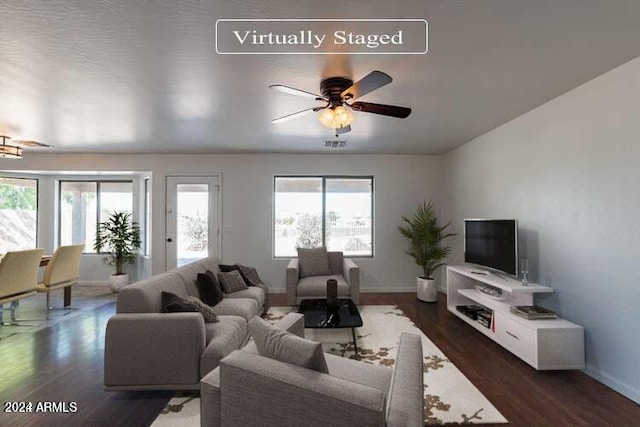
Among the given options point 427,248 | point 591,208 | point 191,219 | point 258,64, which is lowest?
point 427,248

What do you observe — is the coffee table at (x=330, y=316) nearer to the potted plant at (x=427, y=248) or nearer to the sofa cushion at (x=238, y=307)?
the sofa cushion at (x=238, y=307)

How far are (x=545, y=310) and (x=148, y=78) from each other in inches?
166

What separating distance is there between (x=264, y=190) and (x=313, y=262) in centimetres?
168

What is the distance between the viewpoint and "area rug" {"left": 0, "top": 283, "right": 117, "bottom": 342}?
3.58 metres

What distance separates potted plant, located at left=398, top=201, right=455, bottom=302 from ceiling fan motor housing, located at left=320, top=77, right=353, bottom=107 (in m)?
3.22

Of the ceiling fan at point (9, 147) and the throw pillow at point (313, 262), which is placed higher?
the ceiling fan at point (9, 147)

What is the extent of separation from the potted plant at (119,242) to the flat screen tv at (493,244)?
5.89m

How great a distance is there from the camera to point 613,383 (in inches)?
92.1

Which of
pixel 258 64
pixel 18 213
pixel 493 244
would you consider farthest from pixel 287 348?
pixel 18 213

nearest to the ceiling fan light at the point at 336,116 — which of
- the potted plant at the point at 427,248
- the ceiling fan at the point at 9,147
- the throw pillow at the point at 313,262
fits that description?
the throw pillow at the point at 313,262

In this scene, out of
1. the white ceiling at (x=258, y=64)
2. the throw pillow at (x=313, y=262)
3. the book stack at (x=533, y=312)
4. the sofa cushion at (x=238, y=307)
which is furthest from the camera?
the throw pillow at (x=313, y=262)

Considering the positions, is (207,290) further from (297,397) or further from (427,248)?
(427,248)

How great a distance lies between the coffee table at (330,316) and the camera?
9.21ft

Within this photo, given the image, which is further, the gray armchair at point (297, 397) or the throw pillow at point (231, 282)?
the throw pillow at point (231, 282)
